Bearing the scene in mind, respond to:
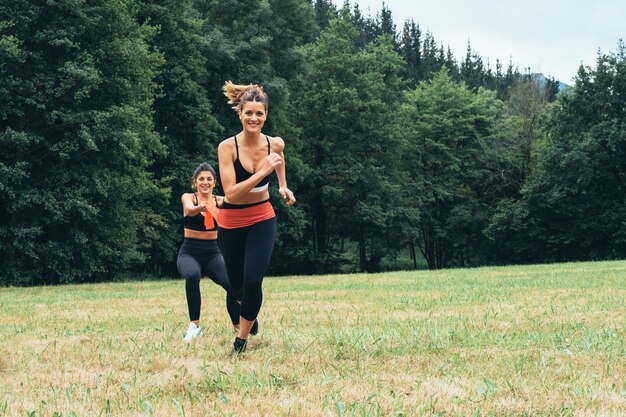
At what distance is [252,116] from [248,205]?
888mm

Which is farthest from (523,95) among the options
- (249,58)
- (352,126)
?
(249,58)

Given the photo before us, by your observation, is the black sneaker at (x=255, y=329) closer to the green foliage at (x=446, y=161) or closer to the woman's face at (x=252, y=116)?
the woman's face at (x=252, y=116)

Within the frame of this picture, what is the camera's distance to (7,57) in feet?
78.3

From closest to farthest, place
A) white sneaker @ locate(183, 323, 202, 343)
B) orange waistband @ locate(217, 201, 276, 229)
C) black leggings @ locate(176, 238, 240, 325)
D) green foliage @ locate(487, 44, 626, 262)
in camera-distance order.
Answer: orange waistband @ locate(217, 201, 276, 229), white sneaker @ locate(183, 323, 202, 343), black leggings @ locate(176, 238, 240, 325), green foliage @ locate(487, 44, 626, 262)

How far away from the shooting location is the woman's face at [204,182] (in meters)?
7.91

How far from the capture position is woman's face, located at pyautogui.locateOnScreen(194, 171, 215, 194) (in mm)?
7906

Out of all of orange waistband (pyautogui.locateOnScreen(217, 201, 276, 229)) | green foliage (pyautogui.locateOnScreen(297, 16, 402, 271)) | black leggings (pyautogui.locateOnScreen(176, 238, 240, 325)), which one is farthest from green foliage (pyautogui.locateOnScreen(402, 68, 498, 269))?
orange waistband (pyautogui.locateOnScreen(217, 201, 276, 229))

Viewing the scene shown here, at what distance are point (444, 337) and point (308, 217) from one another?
39.9 meters

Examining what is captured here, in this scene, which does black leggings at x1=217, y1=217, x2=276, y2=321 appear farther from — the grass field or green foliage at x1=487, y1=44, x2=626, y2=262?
green foliage at x1=487, y1=44, x2=626, y2=262

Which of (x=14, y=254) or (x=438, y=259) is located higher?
(x=14, y=254)

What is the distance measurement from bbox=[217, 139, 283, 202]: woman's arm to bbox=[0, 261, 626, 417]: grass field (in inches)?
61.4

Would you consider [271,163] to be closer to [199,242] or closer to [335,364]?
[335,364]

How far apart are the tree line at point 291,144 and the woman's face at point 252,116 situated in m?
19.6

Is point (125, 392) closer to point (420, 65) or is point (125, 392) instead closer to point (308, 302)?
point (308, 302)
